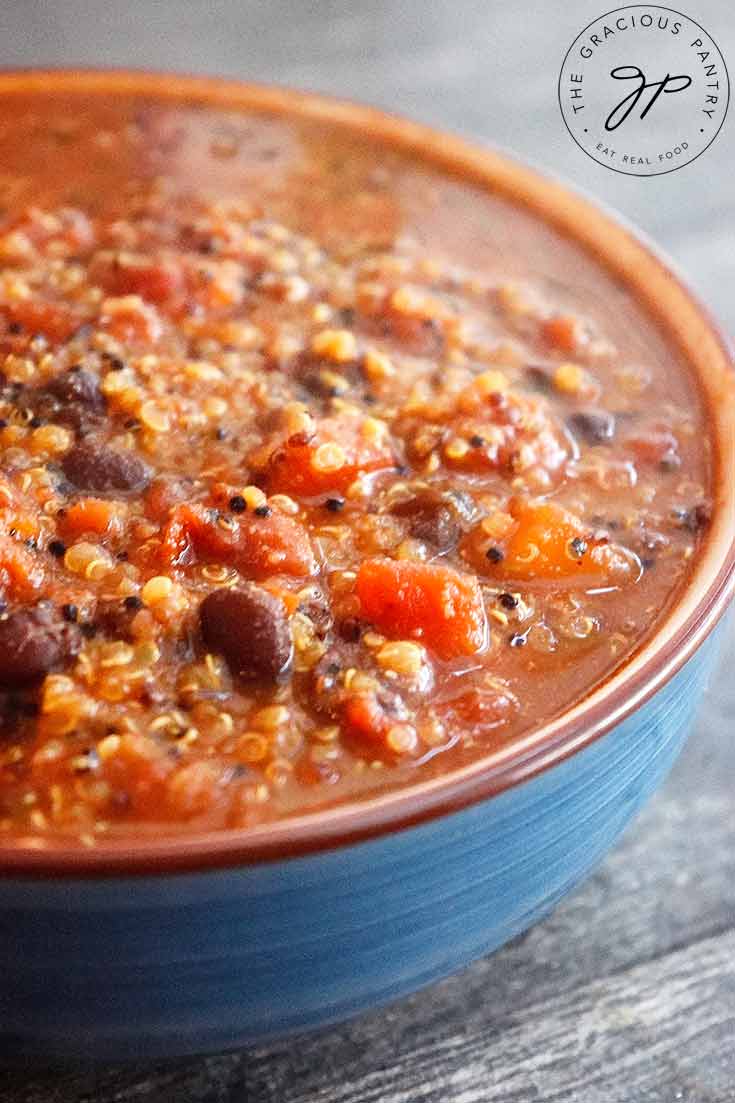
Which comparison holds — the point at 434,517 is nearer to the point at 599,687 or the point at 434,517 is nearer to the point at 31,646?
the point at 599,687

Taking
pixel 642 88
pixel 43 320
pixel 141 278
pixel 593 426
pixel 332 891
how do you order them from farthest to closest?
pixel 642 88 → pixel 141 278 → pixel 43 320 → pixel 593 426 → pixel 332 891

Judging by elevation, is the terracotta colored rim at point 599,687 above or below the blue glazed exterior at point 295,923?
above

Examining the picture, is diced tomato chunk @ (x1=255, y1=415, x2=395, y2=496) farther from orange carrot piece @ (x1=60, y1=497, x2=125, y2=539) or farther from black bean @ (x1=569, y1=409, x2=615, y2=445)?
black bean @ (x1=569, y1=409, x2=615, y2=445)

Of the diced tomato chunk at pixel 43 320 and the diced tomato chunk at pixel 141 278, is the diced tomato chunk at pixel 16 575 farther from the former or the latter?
the diced tomato chunk at pixel 141 278

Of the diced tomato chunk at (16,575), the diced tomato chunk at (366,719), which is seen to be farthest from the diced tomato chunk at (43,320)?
the diced tomato chunk at (366,719)

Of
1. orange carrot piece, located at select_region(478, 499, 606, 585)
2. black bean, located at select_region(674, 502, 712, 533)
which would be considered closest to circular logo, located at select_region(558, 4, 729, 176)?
black bean, located at select_region(674, 502, 712, 533)

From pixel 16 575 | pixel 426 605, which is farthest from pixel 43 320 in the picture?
pixel 426 605

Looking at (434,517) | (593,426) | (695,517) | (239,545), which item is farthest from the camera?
(593,426)
